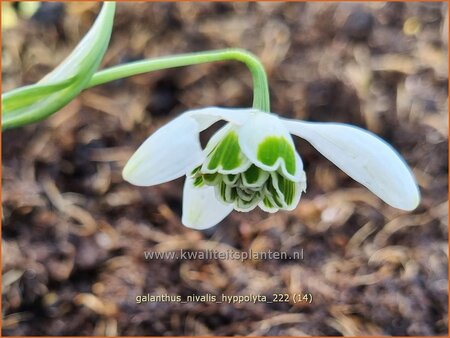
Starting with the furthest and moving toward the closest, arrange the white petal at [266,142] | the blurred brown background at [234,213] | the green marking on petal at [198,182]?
the blurred brown background at [234,213] < the green marking on petal at [198,182] < the white petal at [266,142]

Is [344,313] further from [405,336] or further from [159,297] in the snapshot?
[159,297]

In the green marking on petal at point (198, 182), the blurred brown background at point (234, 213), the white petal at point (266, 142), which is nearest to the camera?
the white petal at point (266, 142)

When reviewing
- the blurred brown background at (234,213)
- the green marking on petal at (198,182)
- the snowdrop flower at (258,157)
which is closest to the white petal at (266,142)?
the snowdrop flower at (258,157)

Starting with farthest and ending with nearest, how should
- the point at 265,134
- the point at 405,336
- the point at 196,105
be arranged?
the point at 196,105
the point at 405,336
the point at 265,134

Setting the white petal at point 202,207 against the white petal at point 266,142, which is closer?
the white petal at point 266,142

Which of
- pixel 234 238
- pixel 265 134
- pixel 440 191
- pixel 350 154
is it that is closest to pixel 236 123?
pixel 265 134

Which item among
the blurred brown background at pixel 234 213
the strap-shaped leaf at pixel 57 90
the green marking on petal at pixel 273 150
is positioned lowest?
the blurred brown background at pixel 234 213

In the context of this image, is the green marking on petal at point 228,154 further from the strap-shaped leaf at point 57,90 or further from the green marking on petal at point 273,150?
the strap-shaped leaf at point 57,90

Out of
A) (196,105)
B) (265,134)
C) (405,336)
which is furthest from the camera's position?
(196,105)

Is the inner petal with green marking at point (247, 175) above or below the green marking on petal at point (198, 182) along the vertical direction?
above
